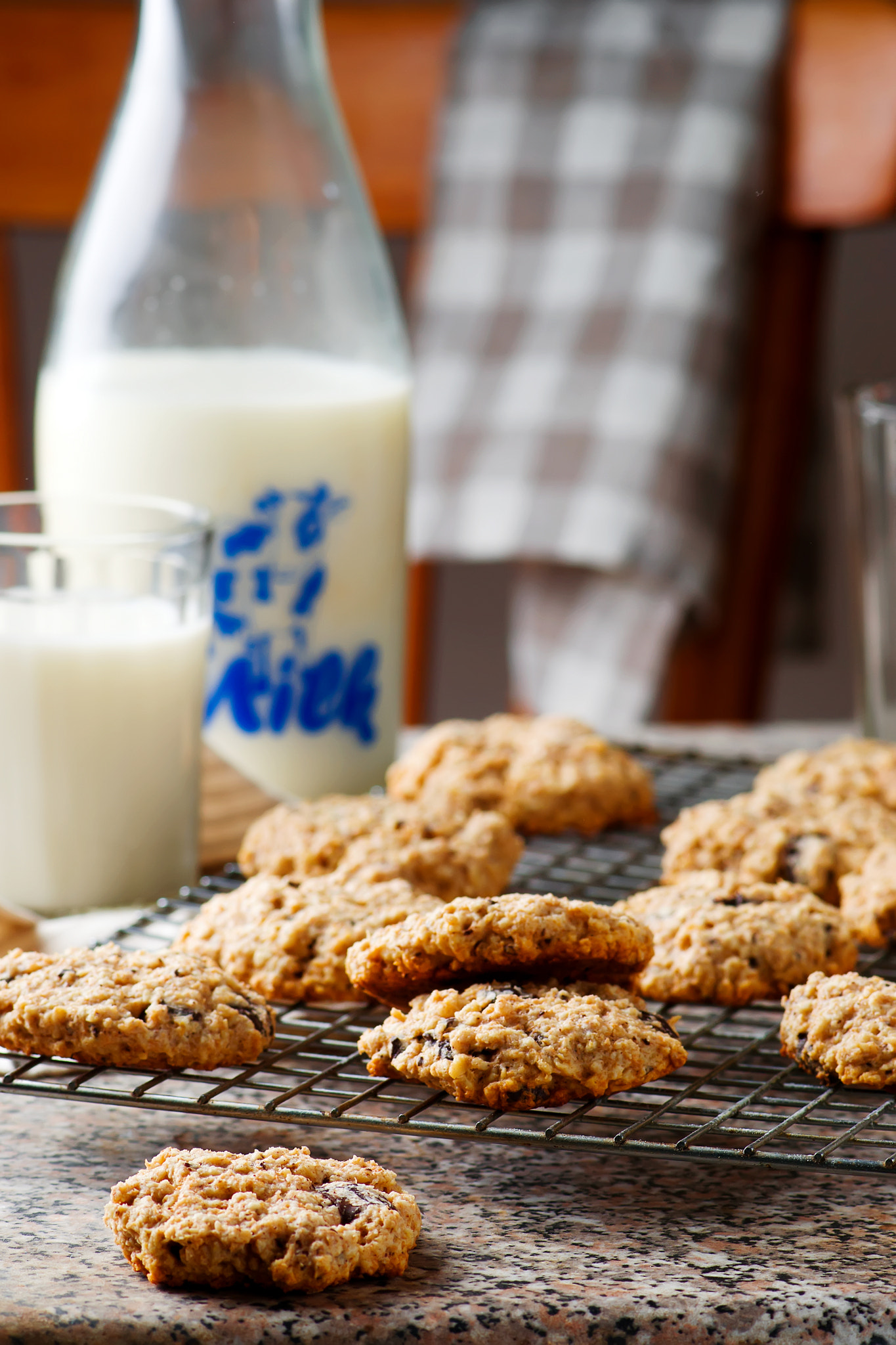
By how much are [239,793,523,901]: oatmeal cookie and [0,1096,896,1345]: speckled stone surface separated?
0.63 feet

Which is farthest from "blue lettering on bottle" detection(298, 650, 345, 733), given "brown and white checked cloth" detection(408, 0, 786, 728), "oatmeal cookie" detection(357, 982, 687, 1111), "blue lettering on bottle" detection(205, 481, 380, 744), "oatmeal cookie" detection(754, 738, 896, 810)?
"brown and white checked cloth" detection(408, 0, 786, 728)

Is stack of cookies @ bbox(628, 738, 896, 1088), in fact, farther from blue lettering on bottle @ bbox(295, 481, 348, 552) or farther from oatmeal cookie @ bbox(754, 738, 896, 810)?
blue lettering on bottle @ bbox(295, 481, 348, 552)

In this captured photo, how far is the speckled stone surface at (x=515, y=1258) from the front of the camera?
572mm

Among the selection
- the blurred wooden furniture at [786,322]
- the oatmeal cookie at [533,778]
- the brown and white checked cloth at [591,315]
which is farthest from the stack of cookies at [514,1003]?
the blurred wooden furniture at [786,322]

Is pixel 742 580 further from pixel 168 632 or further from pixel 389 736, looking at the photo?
pixel 168 632

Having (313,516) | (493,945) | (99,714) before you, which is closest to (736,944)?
(493,945)

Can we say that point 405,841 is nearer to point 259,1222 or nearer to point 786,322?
point 259,1222

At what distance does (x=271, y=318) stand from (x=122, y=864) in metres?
0.42

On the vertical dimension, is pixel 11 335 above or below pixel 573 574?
above

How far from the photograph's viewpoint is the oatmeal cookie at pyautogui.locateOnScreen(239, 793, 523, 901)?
0.90 metres

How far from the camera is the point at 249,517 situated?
1169 millimetres

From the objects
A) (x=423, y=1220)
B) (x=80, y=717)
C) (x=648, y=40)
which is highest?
(x=648, y=40)

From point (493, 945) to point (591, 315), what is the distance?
1.47 meters

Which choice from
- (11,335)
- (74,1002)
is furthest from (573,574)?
(74,1002)
